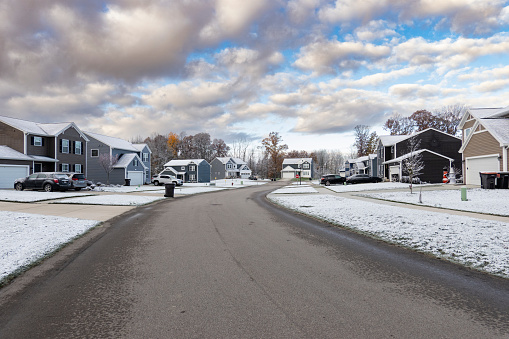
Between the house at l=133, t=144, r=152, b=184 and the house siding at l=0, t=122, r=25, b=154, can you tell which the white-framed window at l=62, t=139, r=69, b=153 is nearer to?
the house siding at l=0, t=122, r=25, b=154

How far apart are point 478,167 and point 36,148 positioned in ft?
148

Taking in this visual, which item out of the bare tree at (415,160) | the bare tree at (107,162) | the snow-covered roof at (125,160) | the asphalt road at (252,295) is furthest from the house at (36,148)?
the bare tree at (415,160)

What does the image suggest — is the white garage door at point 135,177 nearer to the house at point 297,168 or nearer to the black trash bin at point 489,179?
the black trash bin at point 489,179

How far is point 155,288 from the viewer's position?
4.60 m

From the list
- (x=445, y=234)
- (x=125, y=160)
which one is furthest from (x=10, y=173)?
(x=445, y=234)

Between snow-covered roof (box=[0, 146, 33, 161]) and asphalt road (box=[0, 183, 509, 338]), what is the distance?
97.8ft

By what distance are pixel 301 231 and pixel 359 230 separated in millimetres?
1841

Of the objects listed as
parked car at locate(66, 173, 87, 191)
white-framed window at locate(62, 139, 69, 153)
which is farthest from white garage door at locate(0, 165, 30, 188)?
parked car at locate(66, 173, 87, 191)

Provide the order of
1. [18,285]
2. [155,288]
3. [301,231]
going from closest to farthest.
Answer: [155,288], [18,285], [301,231]

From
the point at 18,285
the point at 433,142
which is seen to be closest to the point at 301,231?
the point at 18,285

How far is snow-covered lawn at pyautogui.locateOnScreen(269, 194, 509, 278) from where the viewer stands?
241 inches

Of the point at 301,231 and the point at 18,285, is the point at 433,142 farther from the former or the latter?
the point at 18,285

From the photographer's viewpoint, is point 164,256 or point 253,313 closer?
point 253,313

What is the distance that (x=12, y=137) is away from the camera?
108ft
